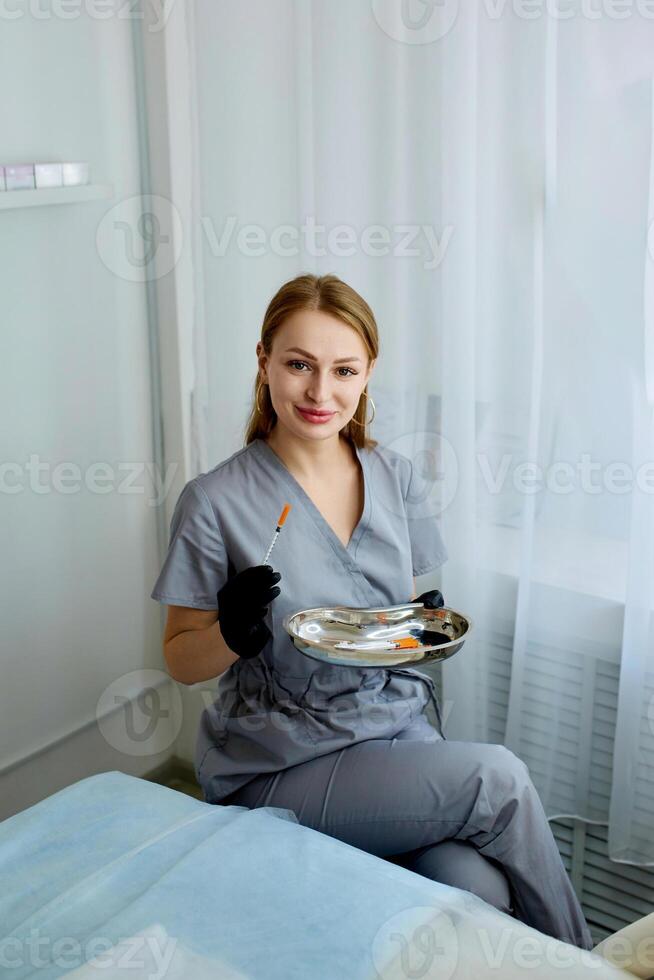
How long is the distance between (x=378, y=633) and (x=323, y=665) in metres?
0.09

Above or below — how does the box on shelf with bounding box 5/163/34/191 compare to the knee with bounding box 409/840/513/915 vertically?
above

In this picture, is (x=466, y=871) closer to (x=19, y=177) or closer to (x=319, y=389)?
(x=319, y=389)

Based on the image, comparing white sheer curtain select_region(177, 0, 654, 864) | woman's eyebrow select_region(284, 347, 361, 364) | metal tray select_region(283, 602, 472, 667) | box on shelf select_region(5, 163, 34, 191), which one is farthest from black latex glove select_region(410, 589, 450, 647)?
box on shelf select_region(5, 163, 34, 191)

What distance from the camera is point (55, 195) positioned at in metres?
1.90

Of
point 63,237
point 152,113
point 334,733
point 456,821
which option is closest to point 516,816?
point 456,821

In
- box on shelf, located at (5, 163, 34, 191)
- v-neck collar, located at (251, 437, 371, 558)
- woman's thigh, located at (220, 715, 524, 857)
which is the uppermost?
box on shelf, located at (5, 163, 34, 191)

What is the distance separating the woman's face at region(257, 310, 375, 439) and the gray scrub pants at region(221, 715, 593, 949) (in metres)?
0.47

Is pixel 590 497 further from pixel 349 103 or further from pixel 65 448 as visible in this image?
pixel 65 448

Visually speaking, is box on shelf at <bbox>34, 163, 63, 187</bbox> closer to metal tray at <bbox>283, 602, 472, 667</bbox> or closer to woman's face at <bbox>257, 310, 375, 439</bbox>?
woman's face at <bbox>257, 310, 375, 439</bbox>

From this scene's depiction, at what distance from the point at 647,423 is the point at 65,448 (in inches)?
42.3

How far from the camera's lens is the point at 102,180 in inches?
82.5

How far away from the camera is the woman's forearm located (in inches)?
59.2

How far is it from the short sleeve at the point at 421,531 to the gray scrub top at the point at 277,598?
0.33 feet

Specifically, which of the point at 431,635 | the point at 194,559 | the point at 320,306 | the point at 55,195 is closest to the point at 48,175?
the point at 55,195
